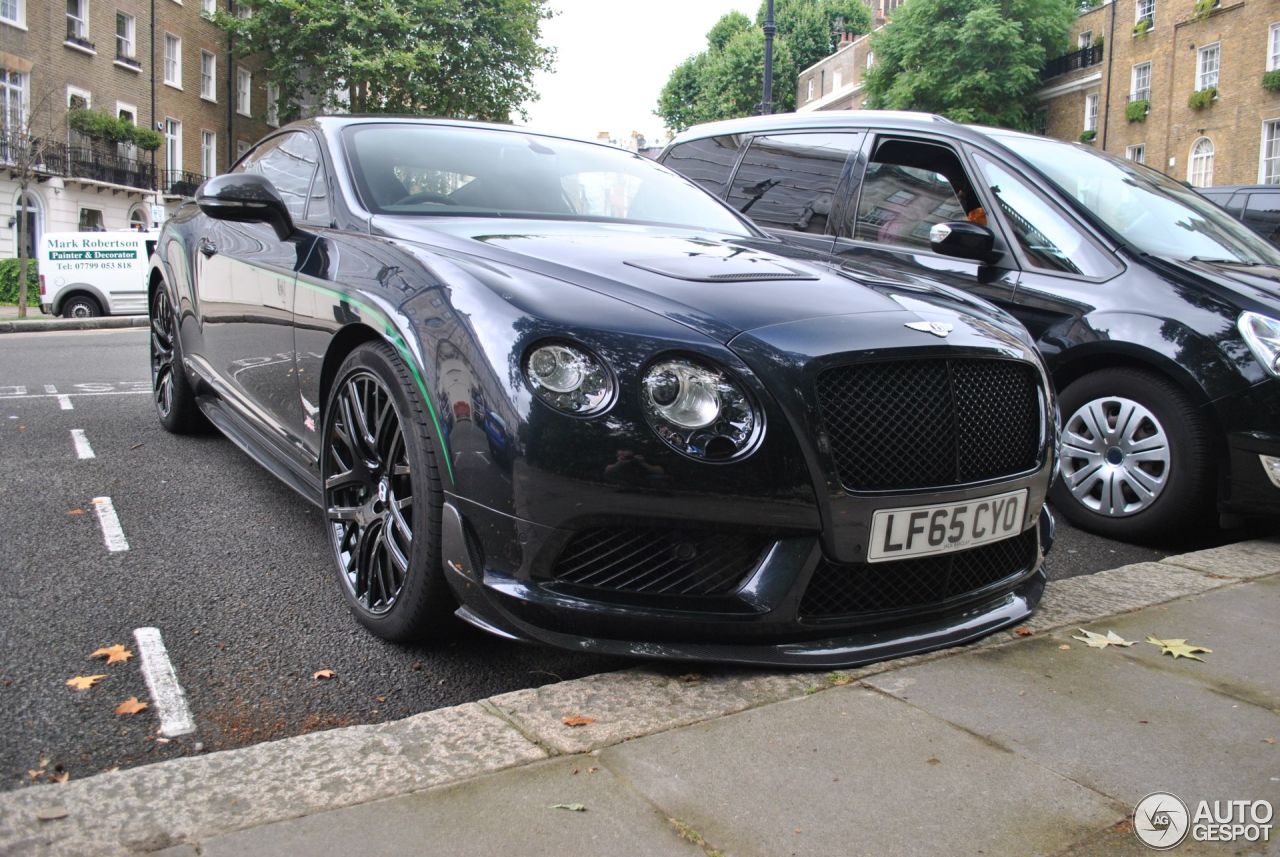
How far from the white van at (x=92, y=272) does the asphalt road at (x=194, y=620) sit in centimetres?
1624

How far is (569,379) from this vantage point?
96.7 inches

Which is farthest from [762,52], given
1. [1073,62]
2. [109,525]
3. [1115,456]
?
[109,525]

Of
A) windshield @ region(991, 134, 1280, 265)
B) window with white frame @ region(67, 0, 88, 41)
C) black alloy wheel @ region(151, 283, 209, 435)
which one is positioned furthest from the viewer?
window with white frame @ region(67, 0, 88, 41)

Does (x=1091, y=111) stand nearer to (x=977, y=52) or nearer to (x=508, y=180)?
(x=977, y=52)

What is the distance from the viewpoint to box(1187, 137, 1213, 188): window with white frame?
33375 mm

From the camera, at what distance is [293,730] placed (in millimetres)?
2494

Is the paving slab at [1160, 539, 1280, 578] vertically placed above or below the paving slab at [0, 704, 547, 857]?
above

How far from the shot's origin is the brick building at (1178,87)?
31609mm

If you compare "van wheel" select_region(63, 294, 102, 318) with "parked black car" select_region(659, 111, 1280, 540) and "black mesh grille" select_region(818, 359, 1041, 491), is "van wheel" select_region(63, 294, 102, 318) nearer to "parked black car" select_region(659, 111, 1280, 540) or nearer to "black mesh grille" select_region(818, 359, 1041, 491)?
"parked black car" select_region(659, 111, 1280, 540)

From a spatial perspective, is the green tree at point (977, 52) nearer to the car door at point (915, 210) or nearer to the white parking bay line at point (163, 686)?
the car door at point (915, 210)

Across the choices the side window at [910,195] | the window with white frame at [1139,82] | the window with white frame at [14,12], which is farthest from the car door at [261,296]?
the window with white frame at [1139,82]

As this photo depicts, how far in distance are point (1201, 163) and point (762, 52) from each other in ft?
102

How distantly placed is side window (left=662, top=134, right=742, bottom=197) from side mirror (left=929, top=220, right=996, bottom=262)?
2025 millimetres

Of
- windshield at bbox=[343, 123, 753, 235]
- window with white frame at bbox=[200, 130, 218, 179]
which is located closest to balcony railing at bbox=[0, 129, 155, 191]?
window with white frame at bbox=[200, 130, 218, 179]
